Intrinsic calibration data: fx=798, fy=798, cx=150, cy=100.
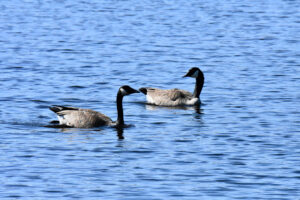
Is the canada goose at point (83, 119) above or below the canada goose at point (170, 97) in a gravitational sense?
above

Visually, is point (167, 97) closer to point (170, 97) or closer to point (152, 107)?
point (170, 97)

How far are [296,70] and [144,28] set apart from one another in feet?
51.9

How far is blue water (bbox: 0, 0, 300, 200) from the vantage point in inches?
629

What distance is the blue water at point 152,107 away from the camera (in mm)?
15977

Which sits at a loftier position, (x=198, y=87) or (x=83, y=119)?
(x=83, y=119)

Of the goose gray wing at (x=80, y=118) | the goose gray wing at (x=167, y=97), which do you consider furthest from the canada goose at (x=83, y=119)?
the goose gray wing at (x=167, y=97)

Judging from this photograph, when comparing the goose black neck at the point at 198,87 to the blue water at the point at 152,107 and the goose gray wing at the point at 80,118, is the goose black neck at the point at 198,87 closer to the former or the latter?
the blue water at the point at 152,107

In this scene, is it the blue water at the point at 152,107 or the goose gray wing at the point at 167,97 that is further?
the goose gray wing at the point at 167,97

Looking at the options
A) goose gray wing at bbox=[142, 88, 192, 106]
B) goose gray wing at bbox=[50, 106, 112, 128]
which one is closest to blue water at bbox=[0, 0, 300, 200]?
goose gray wing at bbox=[50, 106, 112, 128]

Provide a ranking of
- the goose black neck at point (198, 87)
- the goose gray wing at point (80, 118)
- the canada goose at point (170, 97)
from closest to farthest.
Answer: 1. the goose gray wing at point (80, 118)
2. the canada goose at point (170, 97)
3. the goose black neck at point (198, 87)

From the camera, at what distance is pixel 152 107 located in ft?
85.0

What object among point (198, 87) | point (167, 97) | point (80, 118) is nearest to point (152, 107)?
point (167, 97)

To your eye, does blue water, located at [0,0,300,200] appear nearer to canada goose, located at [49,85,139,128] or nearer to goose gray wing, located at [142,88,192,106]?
canada goose, located at [49,85,139,128]

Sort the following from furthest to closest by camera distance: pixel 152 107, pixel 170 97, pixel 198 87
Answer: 1. pixel 198 87
2. pixel 170 97
3. pixel 152 107
